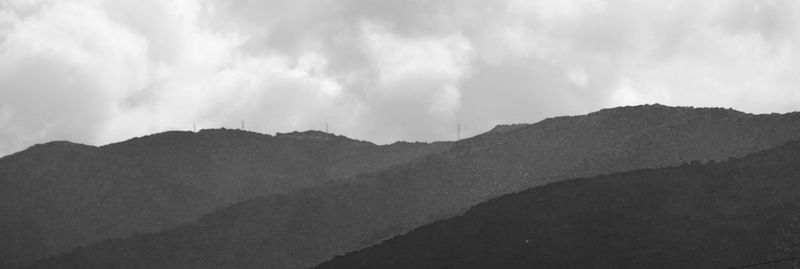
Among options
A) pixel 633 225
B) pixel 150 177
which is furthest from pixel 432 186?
pixel 633 225

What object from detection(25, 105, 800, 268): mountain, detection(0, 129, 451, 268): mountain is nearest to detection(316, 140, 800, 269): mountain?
detection(25, 105, 800, 268): mountain

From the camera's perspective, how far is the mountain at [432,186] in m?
79.6

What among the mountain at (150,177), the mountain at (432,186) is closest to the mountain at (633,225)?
the mountain at (432,186)

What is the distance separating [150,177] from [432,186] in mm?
31434

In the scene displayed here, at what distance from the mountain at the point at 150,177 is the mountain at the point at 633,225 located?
3501 cm

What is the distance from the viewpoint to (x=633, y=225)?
198 feet

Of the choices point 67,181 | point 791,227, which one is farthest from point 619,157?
point 67,181

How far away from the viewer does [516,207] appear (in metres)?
67.0

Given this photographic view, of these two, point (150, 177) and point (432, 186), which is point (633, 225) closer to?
point (432, 186)

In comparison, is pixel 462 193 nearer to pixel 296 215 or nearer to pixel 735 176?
pixel 296 215

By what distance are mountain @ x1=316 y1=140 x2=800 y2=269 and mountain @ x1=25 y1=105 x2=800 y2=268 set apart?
1113 centimetres

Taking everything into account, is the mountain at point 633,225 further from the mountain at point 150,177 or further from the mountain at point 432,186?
the mountain at point 150,177

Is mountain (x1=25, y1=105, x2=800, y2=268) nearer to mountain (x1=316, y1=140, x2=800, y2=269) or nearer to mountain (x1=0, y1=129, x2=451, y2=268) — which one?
mountain (x1=0, y1=129, x2=451, y2=268)

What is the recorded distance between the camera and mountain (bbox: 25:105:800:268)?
79625 mm
